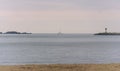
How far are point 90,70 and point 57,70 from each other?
5.87 feet

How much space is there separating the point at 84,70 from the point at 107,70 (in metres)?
1.24

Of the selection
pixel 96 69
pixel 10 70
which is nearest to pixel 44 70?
pixel 10 70

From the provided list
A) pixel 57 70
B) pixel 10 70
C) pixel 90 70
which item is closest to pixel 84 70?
pixel 90 70

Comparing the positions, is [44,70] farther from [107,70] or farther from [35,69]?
[107,70]

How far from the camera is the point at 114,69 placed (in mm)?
17203

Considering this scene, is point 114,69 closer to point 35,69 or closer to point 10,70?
point 35,69

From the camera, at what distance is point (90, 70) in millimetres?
17156

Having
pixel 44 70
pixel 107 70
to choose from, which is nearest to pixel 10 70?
pixel 44 70

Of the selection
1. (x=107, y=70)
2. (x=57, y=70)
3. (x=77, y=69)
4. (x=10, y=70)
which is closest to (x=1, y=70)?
(x=10, y=70)

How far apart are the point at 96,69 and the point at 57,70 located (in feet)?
7.19

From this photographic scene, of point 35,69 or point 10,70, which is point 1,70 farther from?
point 35,69

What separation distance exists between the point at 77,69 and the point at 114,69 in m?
2.04

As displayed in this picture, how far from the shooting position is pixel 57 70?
56.4ft

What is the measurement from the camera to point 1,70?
16.8 meters
